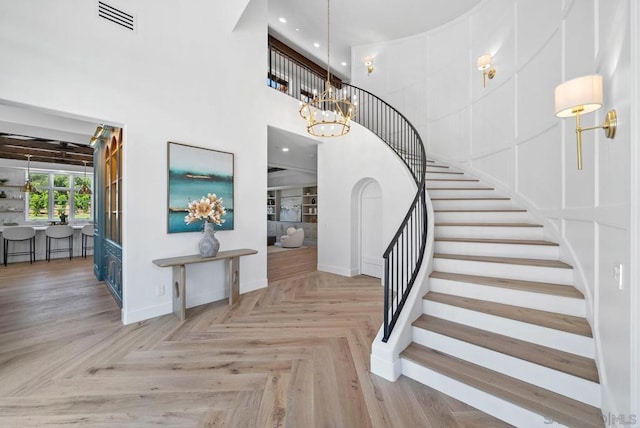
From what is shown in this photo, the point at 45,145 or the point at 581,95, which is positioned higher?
the point at 45,145

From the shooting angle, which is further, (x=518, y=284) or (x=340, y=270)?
(x=340, y=270)

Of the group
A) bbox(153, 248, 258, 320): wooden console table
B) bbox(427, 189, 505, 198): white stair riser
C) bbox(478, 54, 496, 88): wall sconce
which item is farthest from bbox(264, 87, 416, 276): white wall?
bbox(153, 248, 258, 320): wooden console table

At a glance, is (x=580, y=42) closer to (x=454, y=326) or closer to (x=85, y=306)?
(x=454, y=326)

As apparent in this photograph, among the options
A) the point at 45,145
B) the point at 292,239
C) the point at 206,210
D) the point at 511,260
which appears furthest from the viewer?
the point at 292,239

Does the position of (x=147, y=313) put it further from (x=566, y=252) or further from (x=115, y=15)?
(x=566, y=252)

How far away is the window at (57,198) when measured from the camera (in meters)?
7.92

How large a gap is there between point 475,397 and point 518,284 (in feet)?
3.80

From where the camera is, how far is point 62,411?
192 centimetres

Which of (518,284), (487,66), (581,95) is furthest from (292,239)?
(581,95)

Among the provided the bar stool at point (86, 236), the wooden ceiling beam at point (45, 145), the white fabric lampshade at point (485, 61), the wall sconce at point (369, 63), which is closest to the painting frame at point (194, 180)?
the white fabric lampshade at point (485, 61)

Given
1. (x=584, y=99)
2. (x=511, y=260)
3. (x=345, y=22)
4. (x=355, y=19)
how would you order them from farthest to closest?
1. (x=345, y=22)
2. (x=355, y=19)
3. (x=511, y=260)
4. (x=584, y=99)

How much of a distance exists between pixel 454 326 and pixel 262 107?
4.45 m

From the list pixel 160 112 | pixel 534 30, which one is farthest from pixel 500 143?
pixel 160 112

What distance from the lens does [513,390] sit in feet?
6.05
